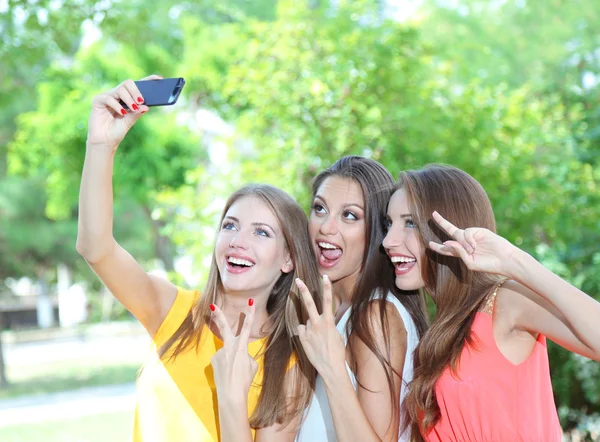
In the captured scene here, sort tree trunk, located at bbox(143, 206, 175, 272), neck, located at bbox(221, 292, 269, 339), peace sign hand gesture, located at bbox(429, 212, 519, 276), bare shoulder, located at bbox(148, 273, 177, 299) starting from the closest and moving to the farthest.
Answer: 1. peace sign hand gesture, located at bbox(429, 212, 519, 276)
2. bare shoulder, located at bbox(148, 273, 177, 299)
3. neck, located at bbox(221, 292, 269, 339)
4. tree trunk, located at bbox(143, 206, 175, 272)

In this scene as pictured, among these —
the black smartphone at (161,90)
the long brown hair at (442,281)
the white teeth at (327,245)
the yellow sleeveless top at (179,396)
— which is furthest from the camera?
the white teeth at (327,245)

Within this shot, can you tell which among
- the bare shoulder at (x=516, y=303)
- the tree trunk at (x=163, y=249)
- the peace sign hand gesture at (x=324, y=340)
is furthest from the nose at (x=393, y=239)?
the tree trunk at (x=163, y=249)

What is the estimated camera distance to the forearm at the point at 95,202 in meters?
2.66

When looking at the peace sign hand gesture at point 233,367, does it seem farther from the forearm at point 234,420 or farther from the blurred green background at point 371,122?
the blurred green background at point 371,122

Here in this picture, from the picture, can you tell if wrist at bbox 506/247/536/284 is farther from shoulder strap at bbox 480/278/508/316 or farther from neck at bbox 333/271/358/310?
neck at bbox 333/271/358/310

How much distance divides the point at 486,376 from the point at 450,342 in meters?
0.18

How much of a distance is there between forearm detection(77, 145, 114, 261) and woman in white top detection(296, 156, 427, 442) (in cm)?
77

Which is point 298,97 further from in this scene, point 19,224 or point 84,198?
point 19,224

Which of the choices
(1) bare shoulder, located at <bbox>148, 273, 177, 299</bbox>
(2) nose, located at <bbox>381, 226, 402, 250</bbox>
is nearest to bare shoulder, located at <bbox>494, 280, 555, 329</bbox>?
(2) nose, located at <bbox>381, 226, 402, 250</bbox>

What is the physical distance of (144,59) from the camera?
476 inches

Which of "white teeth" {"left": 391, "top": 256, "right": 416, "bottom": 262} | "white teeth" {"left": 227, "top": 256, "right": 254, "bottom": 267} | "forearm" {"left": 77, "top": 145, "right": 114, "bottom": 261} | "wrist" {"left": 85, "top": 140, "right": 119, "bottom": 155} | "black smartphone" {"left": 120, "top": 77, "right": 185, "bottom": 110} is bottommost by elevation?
"white teeth" {"left": 391, "top": 256, "right": 416, "bottom": 262}

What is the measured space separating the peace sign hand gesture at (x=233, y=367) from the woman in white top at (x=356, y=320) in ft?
0.72

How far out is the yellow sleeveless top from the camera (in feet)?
9.34

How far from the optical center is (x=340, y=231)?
322 centimetres
